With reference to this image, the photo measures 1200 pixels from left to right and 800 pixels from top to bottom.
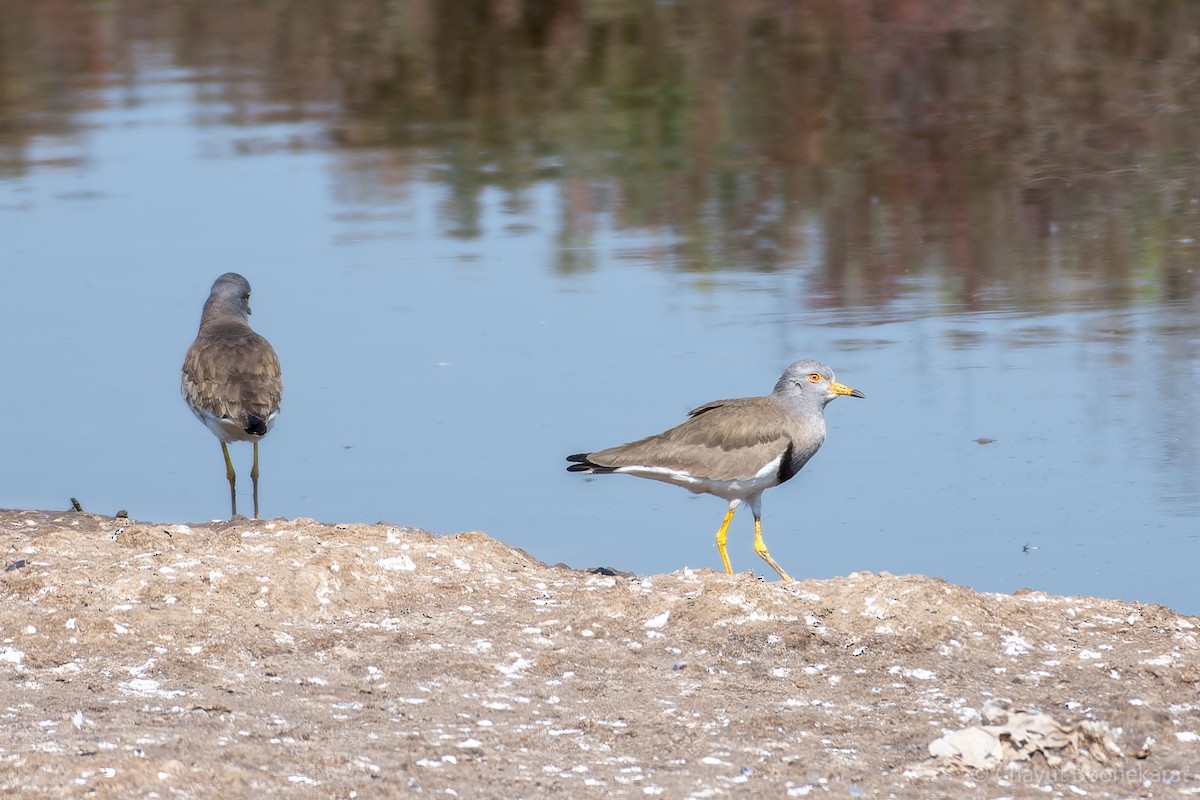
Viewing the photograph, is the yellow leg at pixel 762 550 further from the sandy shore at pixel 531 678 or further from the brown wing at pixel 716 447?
the sandy shore at pixel 531 678

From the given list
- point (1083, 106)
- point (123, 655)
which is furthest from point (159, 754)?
point (1083, 106)

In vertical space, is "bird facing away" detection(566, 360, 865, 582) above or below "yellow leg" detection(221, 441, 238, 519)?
above

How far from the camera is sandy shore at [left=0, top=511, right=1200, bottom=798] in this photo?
5.22 metres

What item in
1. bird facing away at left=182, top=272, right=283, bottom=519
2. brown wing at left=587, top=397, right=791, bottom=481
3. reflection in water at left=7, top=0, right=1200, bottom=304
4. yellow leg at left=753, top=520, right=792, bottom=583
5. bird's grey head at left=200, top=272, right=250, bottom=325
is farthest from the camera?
reflection in water at left=7, top=0, right=1200, bottom=304

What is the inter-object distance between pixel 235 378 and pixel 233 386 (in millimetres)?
84

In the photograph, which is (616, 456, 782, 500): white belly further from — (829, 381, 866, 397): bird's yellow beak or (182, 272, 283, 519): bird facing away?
(182, 272, 283, 519): bird facing away

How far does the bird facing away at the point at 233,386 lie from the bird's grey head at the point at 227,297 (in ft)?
1.40

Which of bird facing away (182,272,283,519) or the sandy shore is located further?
bird facing away (182,272,283,519)

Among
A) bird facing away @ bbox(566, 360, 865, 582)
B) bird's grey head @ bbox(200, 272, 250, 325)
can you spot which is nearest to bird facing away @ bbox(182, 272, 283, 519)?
bird's grey head @ bbox(200, 272, 250, 325)

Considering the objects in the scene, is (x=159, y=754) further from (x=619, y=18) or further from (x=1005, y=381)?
(x=619, y=18)

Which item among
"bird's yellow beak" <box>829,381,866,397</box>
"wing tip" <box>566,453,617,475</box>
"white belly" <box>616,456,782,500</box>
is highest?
"bird's yellow beak" <box>829,381,866,397</box>

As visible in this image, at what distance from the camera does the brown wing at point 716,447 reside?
8.43 meters

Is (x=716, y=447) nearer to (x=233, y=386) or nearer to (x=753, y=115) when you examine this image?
(x=233, y=386)

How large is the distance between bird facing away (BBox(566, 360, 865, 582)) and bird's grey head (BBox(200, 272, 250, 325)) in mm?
3380
